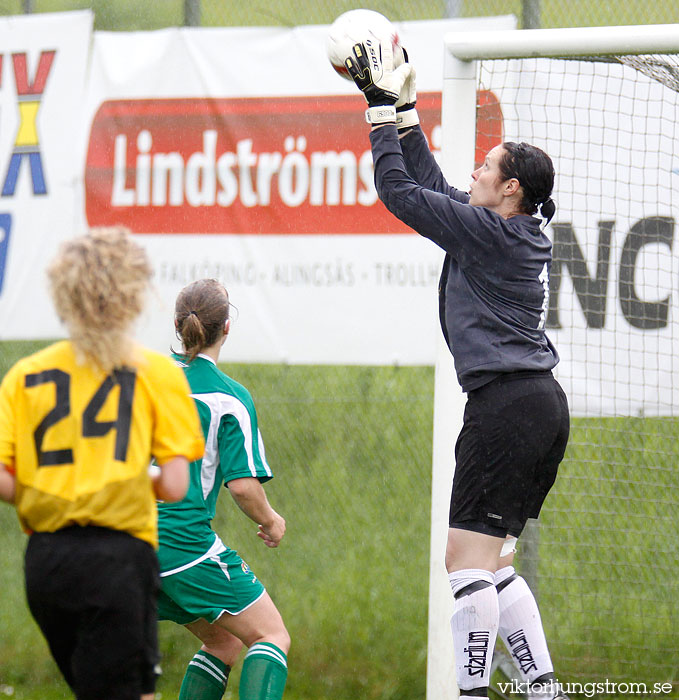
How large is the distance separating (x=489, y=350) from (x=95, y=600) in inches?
57.5

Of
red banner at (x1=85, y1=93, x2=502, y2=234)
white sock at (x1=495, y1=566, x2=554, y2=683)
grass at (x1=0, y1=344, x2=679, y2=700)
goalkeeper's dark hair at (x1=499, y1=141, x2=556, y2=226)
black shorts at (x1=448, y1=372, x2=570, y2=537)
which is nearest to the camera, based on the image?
black shorts at (x1=448, y1=372, x2=570, y2=537)

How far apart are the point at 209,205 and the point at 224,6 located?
132 centimetres

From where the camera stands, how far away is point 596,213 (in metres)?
4.56

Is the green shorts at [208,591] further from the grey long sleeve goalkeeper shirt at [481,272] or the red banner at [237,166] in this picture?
the red banner at [237,166]

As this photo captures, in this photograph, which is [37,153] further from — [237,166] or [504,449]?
[504,449]

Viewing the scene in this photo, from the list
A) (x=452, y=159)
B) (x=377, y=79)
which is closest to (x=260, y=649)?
(x=377, y=79)

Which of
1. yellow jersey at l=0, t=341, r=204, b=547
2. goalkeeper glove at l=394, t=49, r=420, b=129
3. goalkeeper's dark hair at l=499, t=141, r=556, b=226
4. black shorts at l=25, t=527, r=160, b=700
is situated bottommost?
black shorts at l=25, t=527, r=160, b=700

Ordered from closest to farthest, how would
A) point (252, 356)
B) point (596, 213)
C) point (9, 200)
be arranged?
point (596, 213)
point (252, 356)
point (9, 200)

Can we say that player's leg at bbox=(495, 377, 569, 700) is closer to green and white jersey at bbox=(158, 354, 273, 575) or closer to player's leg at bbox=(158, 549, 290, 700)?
player's leg at bbox=(158, 549, 290, 700)

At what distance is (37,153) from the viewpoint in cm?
530

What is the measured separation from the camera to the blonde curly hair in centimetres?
227

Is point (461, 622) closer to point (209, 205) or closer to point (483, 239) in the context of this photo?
point (483, 239)

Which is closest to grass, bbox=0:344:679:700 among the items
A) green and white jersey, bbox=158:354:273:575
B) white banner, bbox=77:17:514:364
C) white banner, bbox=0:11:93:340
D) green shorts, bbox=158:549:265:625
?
white banner, bbox=77:17:514:364

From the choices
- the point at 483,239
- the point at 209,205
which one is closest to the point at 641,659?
the point at 483,239
